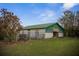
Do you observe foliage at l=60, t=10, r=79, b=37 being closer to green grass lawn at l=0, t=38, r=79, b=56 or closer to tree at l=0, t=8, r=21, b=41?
green grass lawn at l=0, t=38, r=79, b=56

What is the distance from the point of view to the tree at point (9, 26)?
5.61 m

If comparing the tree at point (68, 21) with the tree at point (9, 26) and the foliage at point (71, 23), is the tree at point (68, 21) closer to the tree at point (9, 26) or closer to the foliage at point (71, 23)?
the foliage at point (71, 23)

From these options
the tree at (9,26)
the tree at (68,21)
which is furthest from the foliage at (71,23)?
the tree at (9,26)

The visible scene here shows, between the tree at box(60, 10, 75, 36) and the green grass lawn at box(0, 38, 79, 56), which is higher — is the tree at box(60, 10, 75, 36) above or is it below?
above

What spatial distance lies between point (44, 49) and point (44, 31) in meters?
0.19

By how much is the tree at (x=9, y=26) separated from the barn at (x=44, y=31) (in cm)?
7

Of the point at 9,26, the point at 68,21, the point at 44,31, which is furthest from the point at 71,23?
the point at 9,26

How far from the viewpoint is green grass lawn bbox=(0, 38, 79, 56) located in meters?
5.60

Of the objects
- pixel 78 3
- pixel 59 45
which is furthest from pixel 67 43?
pixel 78 3

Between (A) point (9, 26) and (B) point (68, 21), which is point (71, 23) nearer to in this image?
(B) point (68, 21)

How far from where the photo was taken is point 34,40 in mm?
5625

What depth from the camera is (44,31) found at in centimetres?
564

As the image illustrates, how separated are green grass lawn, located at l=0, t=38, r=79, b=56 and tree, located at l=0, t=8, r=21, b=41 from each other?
0.12 metres

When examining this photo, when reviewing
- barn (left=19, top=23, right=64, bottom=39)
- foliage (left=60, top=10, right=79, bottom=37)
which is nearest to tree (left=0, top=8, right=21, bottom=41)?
barn (left=19, top=23, right=64, bottom=39)
